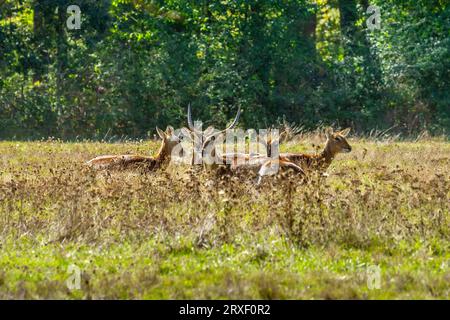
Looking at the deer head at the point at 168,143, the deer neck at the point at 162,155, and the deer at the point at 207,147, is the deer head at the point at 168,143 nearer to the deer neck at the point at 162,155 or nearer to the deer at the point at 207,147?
the deer neck at the point at 162,155

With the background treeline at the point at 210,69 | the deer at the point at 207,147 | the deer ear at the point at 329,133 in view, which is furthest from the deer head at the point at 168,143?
the background treeline at the point at 210,69

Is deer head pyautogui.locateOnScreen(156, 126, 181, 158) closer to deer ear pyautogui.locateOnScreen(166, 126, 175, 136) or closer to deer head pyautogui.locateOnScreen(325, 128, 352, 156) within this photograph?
deer ear pyautogui.locateOnScreen(166, 126, 175, 136)

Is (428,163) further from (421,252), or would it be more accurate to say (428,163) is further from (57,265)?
(57,265)

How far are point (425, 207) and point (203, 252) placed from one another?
2845mm

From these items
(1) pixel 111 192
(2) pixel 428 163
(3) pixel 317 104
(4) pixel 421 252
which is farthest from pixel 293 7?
(4) pixel 421 252

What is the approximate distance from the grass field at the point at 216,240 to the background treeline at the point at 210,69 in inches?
628

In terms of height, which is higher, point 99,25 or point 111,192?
point 99,25

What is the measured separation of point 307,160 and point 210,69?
43.0 ft

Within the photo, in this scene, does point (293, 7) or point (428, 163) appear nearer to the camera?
point (428, 163)

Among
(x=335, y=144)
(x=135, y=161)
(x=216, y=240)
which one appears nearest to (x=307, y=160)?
(x=335, y=144)

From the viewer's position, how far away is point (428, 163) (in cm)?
1648

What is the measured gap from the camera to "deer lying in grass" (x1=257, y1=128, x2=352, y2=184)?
13500 millimetres
